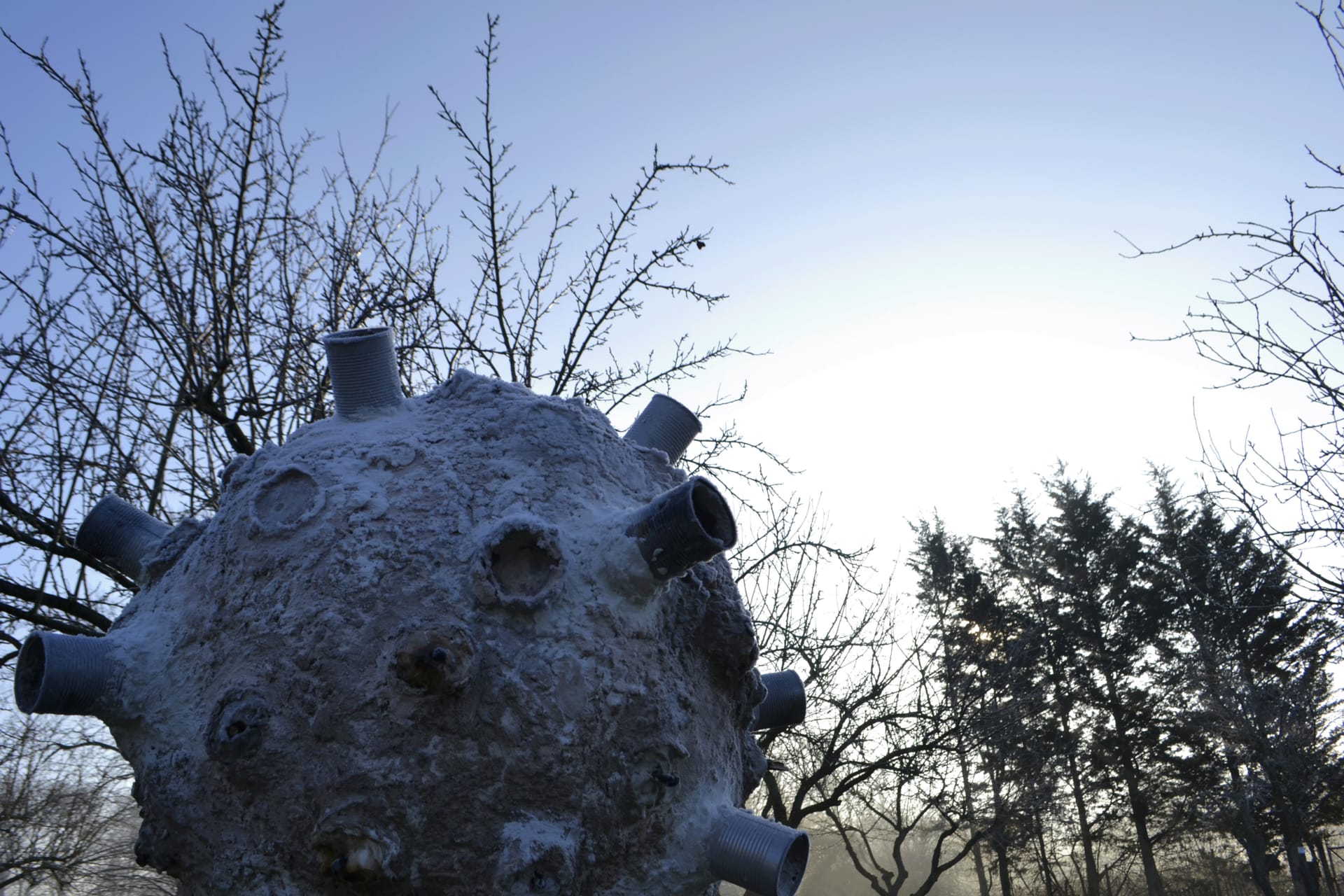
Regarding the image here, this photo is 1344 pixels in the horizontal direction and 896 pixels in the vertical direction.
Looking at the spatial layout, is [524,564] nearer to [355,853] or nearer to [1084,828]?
[355,853]

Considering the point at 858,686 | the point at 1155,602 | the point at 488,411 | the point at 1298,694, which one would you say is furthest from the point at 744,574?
the point at 1155,602

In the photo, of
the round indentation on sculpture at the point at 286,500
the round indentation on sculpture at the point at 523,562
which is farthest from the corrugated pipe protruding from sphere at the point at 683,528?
the round indentation on sculpture at the point at 286,500

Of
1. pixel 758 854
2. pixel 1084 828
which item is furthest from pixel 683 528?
pixel 1084 828

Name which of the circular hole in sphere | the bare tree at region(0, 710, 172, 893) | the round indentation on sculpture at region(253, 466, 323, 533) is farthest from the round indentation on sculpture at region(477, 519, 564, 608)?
the bare tree at region(0, 710, 172, 893)

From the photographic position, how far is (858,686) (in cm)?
1174

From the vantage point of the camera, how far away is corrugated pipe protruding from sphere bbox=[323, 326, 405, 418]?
2.74 m

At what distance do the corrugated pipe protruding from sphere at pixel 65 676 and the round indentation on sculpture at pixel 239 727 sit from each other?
1.37ft

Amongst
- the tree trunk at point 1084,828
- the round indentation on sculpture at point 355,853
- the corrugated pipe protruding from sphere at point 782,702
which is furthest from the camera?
the tree trunk at point 1084,828

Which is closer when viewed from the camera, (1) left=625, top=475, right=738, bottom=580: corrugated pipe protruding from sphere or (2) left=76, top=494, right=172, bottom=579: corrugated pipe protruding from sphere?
(1) left=625, top=475, right=738, bottom=580: corrugated pipe protruding from sphere

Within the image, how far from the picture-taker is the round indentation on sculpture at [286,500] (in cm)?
231

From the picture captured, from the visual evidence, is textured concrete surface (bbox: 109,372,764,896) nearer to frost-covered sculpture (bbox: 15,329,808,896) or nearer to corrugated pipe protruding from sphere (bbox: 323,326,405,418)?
frost-covered sculpture (bbox: 15,329,808,896)

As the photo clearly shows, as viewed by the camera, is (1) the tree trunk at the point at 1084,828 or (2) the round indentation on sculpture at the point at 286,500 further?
(1) the tree trunk at the point at 1084,828

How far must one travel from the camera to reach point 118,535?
116 inches

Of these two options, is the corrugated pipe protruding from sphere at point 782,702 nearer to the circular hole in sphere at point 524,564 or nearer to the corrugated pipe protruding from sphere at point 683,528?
the corrugated pipe protruding from sphere at point 683,528
